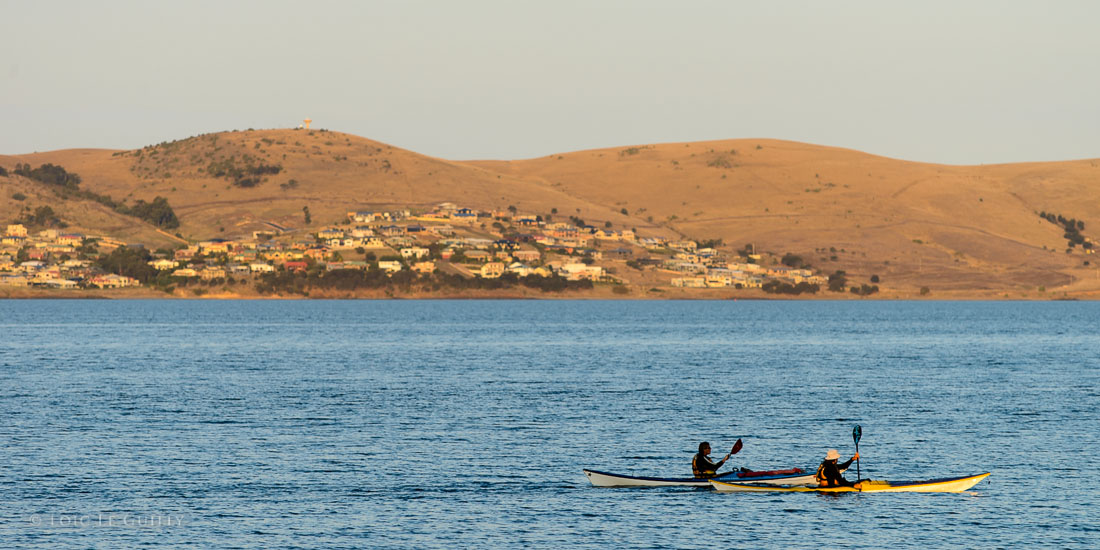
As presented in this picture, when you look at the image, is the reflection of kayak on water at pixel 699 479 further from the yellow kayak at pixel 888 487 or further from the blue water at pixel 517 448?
the blue water at pixel 517 448

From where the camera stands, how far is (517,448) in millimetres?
59812

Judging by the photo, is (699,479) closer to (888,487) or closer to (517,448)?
(888,487)

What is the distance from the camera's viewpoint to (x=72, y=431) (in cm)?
6569

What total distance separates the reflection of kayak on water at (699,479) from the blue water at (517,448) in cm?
63

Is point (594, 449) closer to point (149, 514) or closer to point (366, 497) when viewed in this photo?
point (366, 497)

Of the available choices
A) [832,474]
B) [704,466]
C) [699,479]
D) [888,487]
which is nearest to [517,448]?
[704,466]

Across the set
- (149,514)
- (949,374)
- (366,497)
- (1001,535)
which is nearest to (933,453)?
(1001,535)

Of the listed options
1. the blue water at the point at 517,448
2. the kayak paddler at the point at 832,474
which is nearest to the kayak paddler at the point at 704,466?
the blue water at the point at 517,448

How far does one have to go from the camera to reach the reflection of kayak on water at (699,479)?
1939 inches

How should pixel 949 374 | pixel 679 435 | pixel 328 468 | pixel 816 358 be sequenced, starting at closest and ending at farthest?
pixel 328 468 < pixel 679 435 < pixel 949 374 < pixel 816 358

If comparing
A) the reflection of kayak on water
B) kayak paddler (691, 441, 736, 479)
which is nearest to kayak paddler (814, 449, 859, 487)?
the reflection of kayak on water

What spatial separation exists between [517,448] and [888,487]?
18323 millimetres

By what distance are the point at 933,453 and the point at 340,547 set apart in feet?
101

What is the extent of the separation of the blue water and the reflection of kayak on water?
2.08 ft
